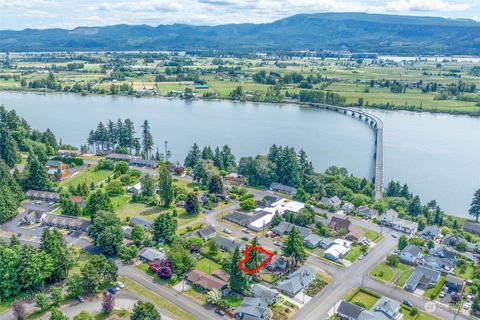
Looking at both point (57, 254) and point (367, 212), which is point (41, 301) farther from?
point (367, 212)

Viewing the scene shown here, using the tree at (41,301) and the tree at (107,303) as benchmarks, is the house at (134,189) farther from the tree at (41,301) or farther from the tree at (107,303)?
the tree at (107,303)

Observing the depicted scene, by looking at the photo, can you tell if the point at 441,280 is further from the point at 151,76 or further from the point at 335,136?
the point at 151,76

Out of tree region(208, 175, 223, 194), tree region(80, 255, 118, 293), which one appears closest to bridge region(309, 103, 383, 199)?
tree region(208, 175, 223, 194)

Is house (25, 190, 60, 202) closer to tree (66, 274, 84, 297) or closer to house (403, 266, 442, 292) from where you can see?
tree (66, 274, 84, 297)

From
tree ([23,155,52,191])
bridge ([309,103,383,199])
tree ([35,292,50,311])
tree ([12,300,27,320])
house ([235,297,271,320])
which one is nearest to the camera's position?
tree ([12,300,27,320])

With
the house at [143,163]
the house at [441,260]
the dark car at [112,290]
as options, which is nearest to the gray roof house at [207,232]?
the dark car at [112,290]

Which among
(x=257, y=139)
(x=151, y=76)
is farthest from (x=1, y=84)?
(x=257, y=139)

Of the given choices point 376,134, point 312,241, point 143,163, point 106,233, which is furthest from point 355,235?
point 376,134
